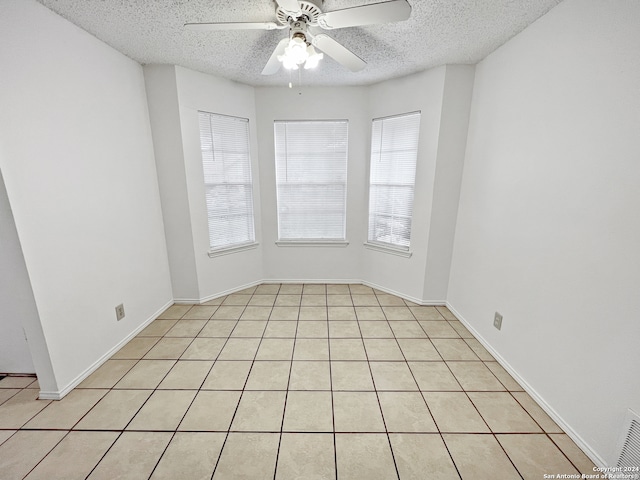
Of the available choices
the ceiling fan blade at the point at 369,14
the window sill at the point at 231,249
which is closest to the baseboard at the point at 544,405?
the ceiling fan blade at the point at 369,14

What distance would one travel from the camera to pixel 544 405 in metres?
1.70

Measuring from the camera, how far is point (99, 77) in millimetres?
2080

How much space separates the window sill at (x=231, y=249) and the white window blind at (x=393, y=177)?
164 cm

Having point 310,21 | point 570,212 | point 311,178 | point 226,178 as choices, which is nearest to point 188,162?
point 226,178

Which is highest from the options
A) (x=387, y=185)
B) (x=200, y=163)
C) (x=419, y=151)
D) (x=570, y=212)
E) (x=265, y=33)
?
(x=265, y=33)

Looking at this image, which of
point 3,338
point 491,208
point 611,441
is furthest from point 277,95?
point 611,441

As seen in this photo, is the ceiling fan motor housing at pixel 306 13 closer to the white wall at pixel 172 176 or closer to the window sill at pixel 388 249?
the white wall at pixel 172 176

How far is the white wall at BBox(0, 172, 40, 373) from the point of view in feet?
4.96

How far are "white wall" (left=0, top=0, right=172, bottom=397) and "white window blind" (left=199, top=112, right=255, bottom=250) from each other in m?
0.60

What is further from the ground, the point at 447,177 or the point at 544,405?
the point at 447,177

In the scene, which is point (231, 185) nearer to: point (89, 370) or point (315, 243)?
point (315, 243)

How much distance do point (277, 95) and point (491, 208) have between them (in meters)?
2.68

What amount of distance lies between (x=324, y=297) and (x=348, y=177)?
1590mm

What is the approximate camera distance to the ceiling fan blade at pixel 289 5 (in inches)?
54.4
